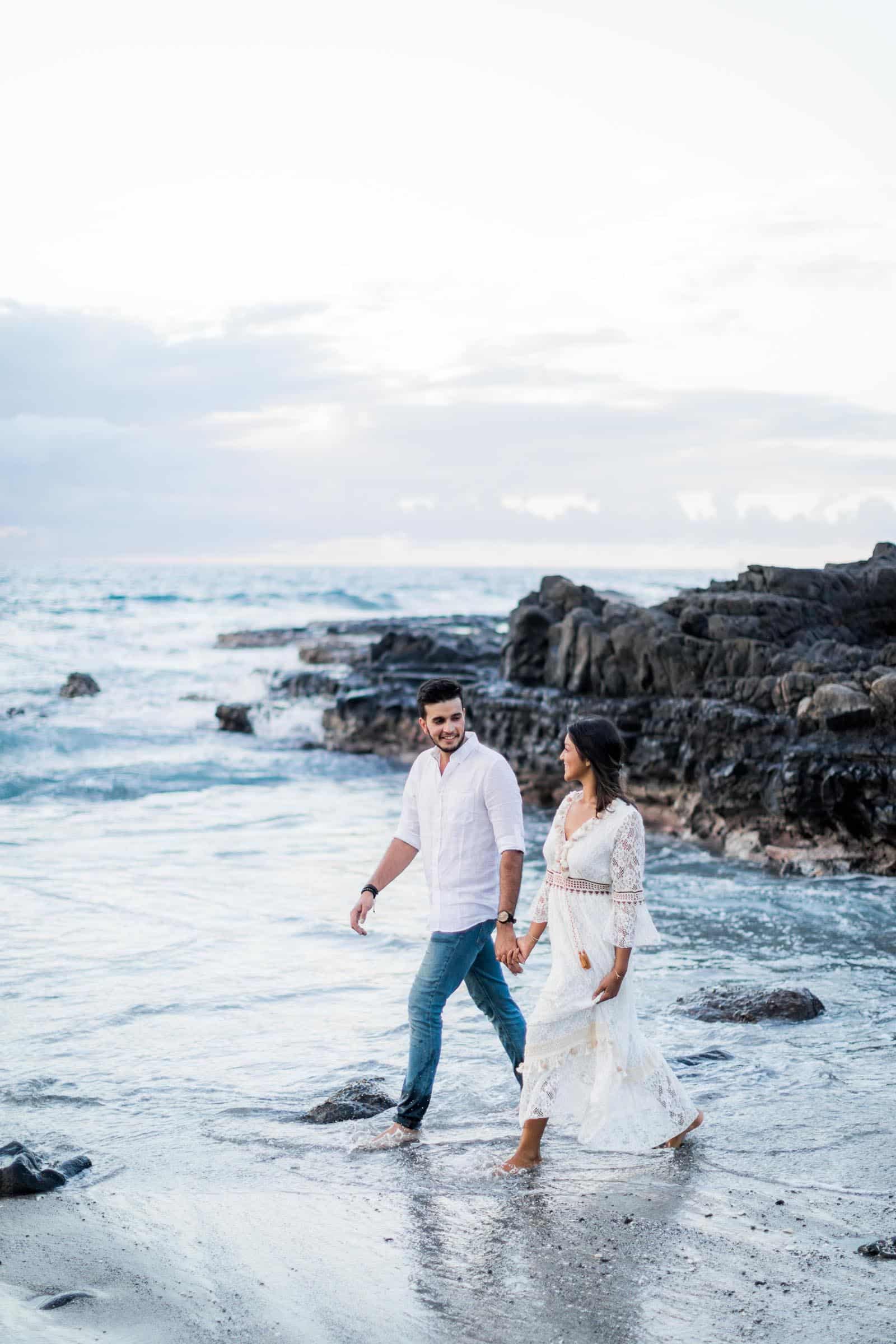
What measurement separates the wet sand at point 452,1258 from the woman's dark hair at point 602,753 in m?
1.46

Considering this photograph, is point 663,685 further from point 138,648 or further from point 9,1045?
point 138,648

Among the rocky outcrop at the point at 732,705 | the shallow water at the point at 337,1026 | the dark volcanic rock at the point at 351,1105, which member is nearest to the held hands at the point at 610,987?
the shallow water at the point at 337,1026

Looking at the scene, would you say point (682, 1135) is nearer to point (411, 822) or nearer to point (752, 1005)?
point (411, 822)

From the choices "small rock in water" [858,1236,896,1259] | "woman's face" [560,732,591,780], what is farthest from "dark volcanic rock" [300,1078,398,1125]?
"small rock in water" [858,1236,896,1259]

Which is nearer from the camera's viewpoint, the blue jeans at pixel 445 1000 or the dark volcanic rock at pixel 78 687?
the blue jeans at pixel 445 1000

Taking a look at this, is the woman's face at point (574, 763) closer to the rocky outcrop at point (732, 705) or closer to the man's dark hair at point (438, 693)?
the man's dark hair at point (438, 693)

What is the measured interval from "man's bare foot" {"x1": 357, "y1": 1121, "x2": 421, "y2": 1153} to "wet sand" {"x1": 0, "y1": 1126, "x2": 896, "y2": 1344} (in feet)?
0.43

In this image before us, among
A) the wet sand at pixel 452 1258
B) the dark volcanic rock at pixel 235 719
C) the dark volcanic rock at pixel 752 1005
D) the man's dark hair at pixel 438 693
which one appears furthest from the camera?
the dark volcanic rock at pixel 235 719

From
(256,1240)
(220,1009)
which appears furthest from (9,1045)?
(256,1240)

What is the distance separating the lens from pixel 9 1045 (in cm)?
643

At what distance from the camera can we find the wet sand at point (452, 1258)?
11.5 ft

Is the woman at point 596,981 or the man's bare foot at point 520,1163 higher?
the woman at point 596,981

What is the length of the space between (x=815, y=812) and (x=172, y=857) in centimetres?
619

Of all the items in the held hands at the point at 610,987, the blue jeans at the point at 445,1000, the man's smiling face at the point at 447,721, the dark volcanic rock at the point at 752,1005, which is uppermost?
the man's smiling face at the point at 447,721
